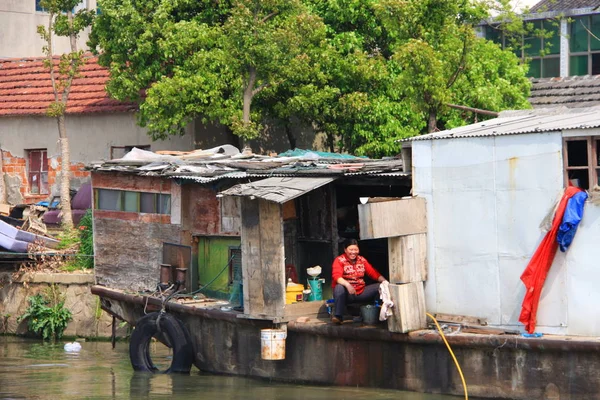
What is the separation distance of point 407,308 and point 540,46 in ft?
50.7

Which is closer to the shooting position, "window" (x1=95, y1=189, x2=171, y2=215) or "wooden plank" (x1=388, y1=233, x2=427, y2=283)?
"wooden plank" (x1=388, y1=233, x2=427, y2=283)

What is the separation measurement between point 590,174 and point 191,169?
6.09 m

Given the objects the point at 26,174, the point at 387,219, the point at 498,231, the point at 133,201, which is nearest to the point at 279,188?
the point at 387,219

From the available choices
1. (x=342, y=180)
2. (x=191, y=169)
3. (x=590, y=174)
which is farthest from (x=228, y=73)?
(x=590, y=174)

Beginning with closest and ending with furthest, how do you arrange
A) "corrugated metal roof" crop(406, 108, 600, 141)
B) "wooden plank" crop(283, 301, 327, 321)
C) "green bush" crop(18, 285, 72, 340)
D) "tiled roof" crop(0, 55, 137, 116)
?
"corrugated metal roof" crop(406, 108, 600, 141) < "wooden plank" crop(283, 301, 327, 321) < "green bush" crop(18, 285, 72, 340) < "tiled roof" crop(0, 55, 137, 116)

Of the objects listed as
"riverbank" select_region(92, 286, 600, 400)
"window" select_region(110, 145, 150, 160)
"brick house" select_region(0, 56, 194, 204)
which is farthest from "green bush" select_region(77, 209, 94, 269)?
"riverbank" select_region(92, 286, 600, 400)

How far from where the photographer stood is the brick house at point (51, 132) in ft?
79.3

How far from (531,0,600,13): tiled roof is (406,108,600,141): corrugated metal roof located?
12.7 m

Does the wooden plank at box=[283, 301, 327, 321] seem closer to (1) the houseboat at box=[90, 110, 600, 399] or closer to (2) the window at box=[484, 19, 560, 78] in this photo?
(1) the houseboat at box=[90, 110, 600, 399]

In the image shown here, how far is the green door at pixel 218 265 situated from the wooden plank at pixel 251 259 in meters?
1.01

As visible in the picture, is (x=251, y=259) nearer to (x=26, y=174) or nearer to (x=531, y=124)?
(x=531, y=124)

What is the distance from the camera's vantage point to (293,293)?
1441 cm

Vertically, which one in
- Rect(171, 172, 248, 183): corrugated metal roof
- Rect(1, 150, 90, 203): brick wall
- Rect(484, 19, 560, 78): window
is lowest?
Rect(171, 172, 248, 183): corrugated metal roof

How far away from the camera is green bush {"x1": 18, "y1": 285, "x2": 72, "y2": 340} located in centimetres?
2003
